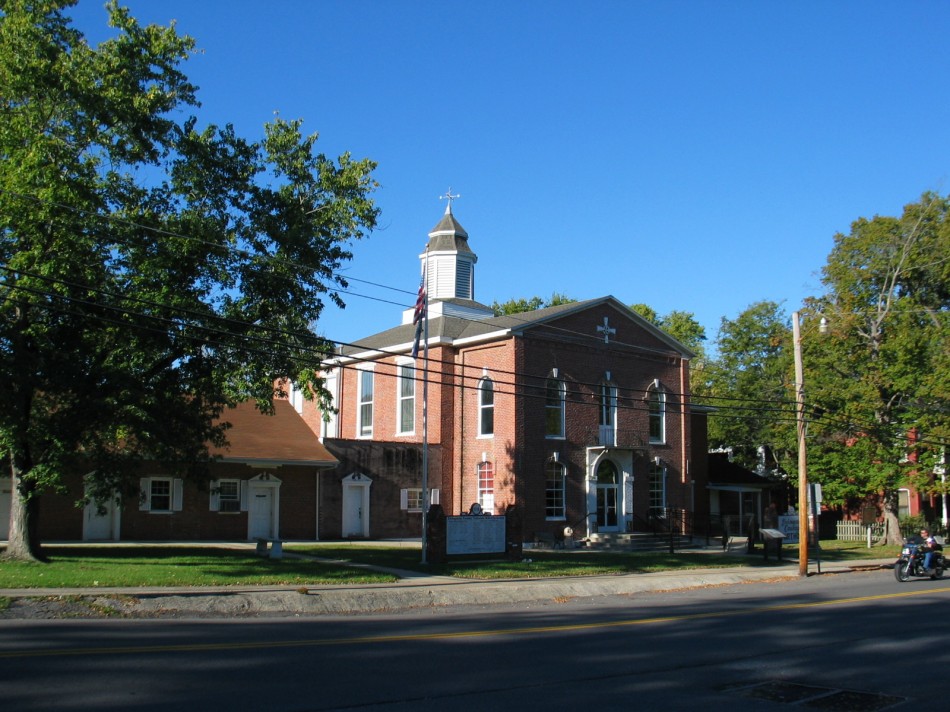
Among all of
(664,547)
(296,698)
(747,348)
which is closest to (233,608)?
(296,698)

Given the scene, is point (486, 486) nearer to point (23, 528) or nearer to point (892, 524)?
point (23, 528)

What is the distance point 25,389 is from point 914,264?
A: 1438 inches

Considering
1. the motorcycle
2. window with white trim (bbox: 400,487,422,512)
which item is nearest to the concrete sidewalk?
the motorcycle

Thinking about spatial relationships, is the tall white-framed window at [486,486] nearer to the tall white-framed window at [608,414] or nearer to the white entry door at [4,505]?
the tall white-framed window at [608,414]

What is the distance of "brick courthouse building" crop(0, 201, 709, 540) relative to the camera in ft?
111

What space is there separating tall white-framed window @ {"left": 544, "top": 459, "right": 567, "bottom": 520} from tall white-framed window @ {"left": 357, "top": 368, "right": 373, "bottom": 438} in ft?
31.1

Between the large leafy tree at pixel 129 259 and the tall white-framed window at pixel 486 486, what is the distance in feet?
43.1

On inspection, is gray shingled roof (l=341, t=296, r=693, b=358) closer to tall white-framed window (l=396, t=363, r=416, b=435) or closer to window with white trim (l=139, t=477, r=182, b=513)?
tall white-framed window (l=396, t=363, r=416, b=435)

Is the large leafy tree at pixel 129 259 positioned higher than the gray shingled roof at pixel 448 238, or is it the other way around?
the gray shingled roof at pixel 448 238

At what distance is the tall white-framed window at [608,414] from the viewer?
38.0m

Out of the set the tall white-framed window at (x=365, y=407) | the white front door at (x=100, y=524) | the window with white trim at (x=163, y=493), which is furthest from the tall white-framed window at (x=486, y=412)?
the white front door at (x=100, y=524)

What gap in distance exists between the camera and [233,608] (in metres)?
17.1

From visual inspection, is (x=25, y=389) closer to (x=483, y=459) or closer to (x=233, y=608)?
(x=233, y=608)

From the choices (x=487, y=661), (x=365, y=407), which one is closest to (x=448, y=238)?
(x=365, y=407)
